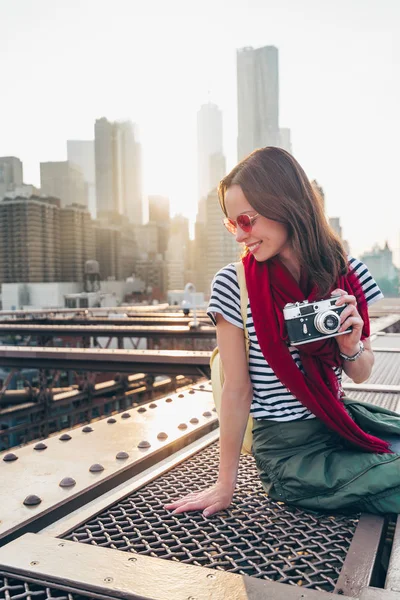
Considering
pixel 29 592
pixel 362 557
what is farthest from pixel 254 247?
pixel 29 592

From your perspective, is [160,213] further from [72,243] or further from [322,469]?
[322,469]

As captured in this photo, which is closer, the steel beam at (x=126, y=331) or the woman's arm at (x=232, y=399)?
the woman's arm at (x=232, y=399)

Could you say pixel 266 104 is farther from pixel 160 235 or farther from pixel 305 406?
pixel 305 406

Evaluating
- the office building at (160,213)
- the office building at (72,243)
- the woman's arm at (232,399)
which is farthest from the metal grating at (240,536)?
the office building at (160,213)

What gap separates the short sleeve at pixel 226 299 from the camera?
224 cm

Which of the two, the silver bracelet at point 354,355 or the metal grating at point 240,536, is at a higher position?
the silver bracelet at point 354,355

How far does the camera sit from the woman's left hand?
202 centimetres

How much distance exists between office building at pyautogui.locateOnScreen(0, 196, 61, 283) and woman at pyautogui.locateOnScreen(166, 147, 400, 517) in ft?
264

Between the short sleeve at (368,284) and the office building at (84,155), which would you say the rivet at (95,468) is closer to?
the short sleeve at (368,284)

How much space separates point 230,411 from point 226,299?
1.50 feet

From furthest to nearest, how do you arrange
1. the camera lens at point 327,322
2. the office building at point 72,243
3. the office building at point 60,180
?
the office building at point 60,180 < the office building at point 72,243 < the camera lens at point 327,322

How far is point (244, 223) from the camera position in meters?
2.15

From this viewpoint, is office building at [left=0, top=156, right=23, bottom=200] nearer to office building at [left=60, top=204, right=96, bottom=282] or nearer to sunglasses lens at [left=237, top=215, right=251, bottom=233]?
office building at [left=60, top=204, right=96, bottom=282]

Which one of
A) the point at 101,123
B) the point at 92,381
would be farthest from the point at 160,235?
the point at 92,381
